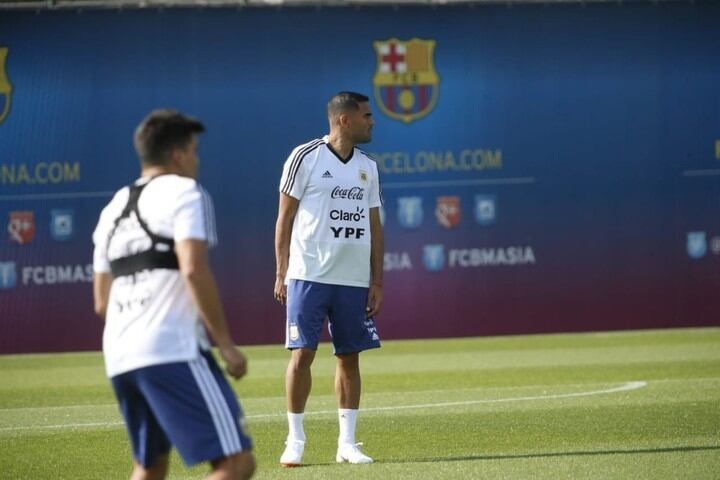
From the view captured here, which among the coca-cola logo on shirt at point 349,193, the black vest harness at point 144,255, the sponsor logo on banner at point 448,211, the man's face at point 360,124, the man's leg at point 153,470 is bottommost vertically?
the man's leg at point 153,470

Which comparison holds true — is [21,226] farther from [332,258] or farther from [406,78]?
[332,258]

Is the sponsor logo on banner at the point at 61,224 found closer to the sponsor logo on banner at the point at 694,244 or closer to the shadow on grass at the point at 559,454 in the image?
the sponsor logo on banner at the point at 694,244

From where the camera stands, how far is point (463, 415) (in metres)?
11.3

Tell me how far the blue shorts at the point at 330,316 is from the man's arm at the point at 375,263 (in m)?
0.10

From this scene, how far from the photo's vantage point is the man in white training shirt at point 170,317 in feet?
17.3

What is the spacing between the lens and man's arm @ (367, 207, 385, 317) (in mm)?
9086

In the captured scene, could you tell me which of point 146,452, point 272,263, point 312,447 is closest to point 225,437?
point 146,452

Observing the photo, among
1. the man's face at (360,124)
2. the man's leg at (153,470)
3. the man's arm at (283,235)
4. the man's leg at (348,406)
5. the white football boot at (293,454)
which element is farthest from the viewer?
the man's face at (360,124)

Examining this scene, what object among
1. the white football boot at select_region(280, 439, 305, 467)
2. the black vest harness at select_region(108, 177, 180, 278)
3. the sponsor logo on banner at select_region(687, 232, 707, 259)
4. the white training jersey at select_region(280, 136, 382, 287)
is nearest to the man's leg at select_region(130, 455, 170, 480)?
the black vest harness at select_region(108, 177, 180, 278)

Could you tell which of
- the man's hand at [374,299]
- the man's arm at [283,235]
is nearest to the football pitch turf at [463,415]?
the man's hand at [374,299]

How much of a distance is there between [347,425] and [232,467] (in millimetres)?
3553

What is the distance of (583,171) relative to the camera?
Result: 20.8m

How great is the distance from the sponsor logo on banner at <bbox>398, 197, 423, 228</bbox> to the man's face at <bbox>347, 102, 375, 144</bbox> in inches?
449

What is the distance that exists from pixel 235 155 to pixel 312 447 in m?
11.1
